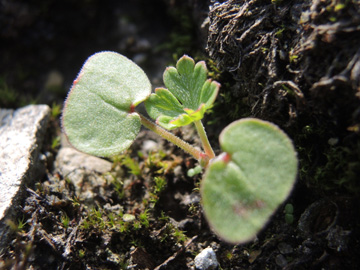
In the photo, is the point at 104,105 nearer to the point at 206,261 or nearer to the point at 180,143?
the point at 180,143

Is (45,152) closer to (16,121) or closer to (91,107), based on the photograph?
(16,121)

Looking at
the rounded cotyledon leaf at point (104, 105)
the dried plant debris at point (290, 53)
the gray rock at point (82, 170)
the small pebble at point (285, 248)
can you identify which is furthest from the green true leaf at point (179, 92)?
the small pebble at point (285, 248)

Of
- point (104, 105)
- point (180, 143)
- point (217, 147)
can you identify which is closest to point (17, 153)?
point (104, 105)

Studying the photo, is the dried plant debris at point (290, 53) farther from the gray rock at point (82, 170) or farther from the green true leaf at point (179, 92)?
the gray rock at point (82, 170)

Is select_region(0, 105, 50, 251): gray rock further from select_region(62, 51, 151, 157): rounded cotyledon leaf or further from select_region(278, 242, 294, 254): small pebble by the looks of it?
select_region(278, 242, 294, 254): small pebble

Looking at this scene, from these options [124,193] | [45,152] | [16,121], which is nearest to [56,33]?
[16,121]

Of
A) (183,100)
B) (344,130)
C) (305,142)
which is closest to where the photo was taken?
(344,130)
